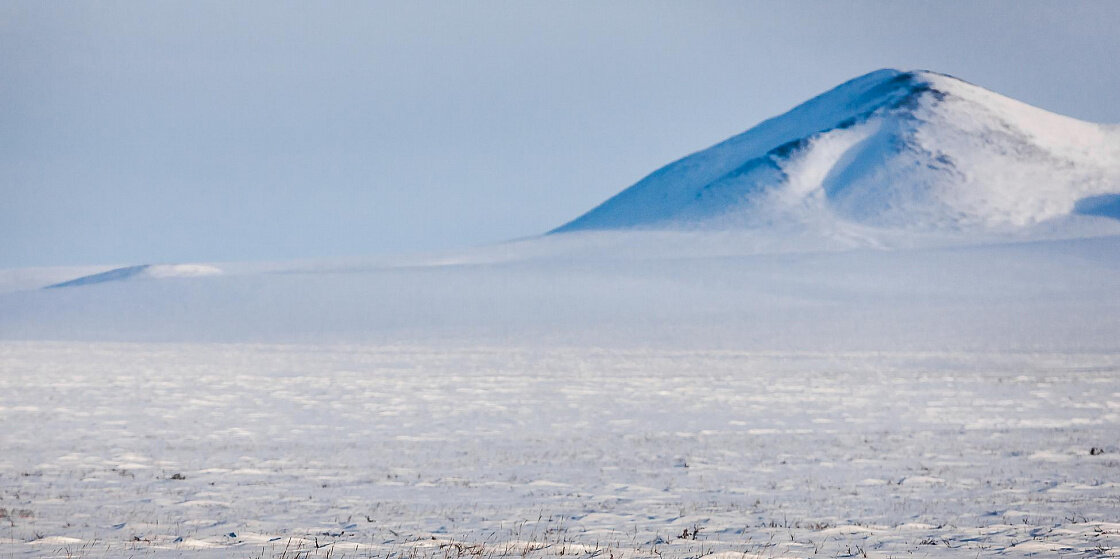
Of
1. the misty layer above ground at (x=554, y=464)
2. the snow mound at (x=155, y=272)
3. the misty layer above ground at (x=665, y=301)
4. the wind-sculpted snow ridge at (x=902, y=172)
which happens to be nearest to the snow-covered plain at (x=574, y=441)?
the misty layer above ground at (x=554, y=464)

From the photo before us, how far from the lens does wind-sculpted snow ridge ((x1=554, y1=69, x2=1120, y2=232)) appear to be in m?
129

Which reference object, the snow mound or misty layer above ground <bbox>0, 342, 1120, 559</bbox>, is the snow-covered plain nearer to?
misty layer above ground <bbox>0, 342, 1120, 559</bbox>

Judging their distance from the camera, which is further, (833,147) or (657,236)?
(833,147)

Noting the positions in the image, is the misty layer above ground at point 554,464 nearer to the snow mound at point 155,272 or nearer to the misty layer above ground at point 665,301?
the misty layer above ground at point 665,301

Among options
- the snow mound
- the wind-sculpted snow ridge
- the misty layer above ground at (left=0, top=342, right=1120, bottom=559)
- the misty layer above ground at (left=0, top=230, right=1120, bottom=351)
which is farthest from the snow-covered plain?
the wind-sculpted snow ridge

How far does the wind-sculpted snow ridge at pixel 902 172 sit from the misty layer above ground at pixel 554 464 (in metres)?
99.5

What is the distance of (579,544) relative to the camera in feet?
29.7

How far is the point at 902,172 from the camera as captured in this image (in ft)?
455

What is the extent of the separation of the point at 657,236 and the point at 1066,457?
109719 mm

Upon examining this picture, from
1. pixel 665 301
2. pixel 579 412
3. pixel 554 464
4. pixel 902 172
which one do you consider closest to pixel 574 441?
pixel 554 464

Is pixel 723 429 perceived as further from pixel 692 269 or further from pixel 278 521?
pixel 692 269

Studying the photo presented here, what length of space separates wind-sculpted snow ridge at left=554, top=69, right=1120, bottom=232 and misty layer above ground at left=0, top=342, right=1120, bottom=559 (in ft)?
327

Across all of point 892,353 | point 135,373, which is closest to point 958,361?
point 892,353

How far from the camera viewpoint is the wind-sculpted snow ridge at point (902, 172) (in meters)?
129
